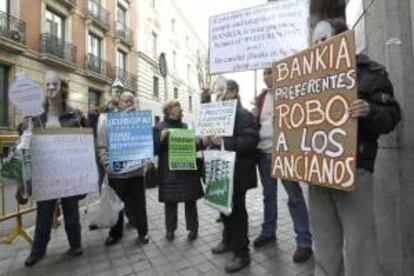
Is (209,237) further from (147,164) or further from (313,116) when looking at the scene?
(313,116)

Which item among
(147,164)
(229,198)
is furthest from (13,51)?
(229,198)

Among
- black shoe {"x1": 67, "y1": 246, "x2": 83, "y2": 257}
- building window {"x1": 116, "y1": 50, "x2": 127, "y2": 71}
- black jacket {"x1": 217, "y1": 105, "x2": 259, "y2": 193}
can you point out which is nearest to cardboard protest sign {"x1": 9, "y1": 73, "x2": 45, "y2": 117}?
black shoe {"x1": 67, "y1": 246, "x2": 83, "y2": 257}

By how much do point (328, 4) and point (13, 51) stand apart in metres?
17.0

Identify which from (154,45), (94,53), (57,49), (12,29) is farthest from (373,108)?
(154,45)

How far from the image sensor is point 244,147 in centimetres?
390

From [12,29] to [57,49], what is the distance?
3.27 meters

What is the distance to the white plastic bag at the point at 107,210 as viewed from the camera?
4.72 metres

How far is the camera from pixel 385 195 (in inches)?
122

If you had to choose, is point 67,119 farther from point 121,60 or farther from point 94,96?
point 121,60

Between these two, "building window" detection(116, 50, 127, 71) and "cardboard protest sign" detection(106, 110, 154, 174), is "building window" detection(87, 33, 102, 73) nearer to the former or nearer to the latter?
"building window" detection(116, 50, 127, 71)

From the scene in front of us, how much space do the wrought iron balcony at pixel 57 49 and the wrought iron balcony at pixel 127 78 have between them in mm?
5493

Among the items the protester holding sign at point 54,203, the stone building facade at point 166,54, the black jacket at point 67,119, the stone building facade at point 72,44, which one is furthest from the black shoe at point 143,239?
the stone building facade at point 166,54

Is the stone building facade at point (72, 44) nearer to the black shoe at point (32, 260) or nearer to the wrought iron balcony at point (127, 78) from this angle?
the wrought iron balcony at point (127, 78)

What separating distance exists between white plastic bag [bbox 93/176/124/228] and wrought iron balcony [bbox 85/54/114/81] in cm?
1989
